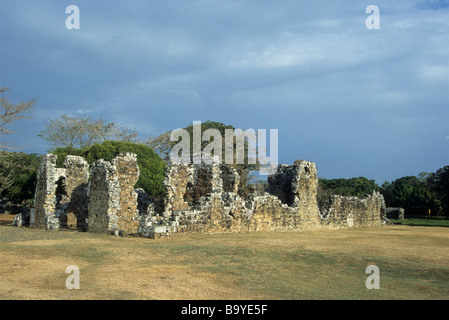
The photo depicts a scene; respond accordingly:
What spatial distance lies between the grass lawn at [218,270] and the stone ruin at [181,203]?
2.95 metres

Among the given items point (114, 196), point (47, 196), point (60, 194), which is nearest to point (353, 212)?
point (114, 196)

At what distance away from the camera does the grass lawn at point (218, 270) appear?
5930mm

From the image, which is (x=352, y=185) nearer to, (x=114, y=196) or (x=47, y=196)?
(x=47, y=196)

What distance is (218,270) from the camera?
7.56m

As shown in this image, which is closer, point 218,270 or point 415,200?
point 218,270

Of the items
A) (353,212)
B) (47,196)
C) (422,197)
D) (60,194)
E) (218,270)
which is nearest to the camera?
(218,270)

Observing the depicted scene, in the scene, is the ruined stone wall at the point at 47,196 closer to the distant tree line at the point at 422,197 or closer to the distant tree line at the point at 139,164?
the distant tree line at the point at 139,164

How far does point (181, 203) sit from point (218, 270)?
9850mm

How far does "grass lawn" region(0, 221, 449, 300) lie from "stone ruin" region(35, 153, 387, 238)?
116 inches

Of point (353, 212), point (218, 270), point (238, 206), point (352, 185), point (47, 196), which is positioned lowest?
point (218, 270)

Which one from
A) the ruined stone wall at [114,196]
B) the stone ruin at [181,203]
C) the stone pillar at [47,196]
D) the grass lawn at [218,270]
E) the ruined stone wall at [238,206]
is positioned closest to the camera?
the grass lawn at [218,270]

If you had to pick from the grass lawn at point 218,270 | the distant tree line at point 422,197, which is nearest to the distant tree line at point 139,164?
the distant tree line at point 422,197

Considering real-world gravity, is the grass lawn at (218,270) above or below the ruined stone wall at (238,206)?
below
